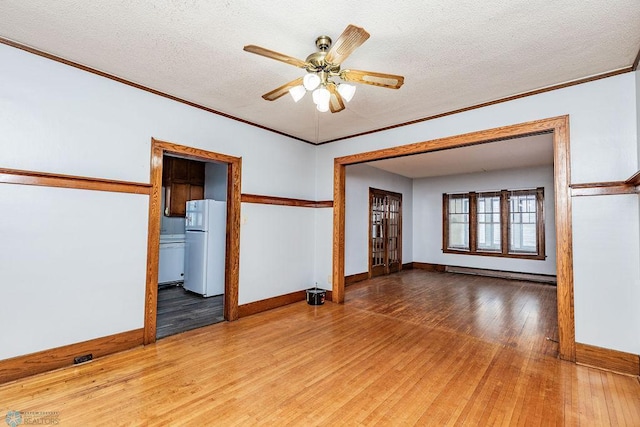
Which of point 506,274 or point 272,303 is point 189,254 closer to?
point 272,303

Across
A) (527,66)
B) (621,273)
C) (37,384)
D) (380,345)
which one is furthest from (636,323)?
(37,384)

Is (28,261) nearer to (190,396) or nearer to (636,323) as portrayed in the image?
(190,396)

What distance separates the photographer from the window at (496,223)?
22.8 ft

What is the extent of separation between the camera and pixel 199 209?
207 inches

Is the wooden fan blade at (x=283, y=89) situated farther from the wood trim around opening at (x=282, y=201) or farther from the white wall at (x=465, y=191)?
the white wall at (x=465, y=191)

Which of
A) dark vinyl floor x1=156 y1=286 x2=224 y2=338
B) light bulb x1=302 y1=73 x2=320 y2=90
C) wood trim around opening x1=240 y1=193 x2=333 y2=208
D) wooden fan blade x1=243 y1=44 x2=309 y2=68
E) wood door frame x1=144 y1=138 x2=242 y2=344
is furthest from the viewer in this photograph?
wood trim around opening x1=240 y1=193 x2=333 y2=208

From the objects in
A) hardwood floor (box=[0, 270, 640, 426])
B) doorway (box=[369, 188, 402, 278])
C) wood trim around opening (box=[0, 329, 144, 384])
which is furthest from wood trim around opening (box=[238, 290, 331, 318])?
doorway (box=[369, 188, 402, 278])

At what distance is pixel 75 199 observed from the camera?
2.70 meters

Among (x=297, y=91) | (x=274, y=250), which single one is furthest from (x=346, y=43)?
(x=274, y=250)

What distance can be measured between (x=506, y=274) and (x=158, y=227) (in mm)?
7533

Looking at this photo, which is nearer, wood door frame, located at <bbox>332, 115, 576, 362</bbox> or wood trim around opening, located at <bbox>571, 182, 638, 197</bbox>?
wood trim around opening, located at <bbox>571, 182, 638, 197</bbox>

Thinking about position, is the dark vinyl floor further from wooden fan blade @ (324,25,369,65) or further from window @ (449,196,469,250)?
window @ (449,196,469,250)

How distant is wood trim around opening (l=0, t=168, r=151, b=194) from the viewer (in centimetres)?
240

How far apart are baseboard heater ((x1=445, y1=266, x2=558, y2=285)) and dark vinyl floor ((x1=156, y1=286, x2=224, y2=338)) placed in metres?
6.11
